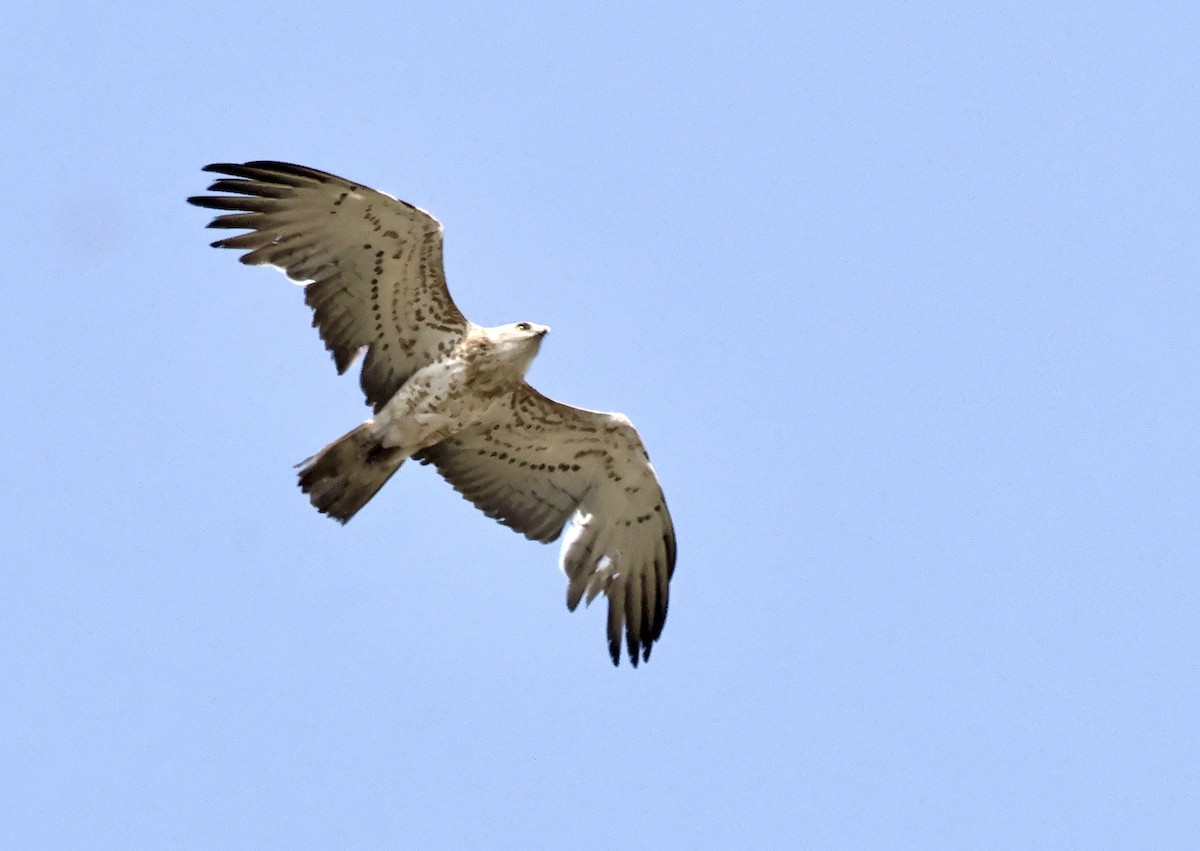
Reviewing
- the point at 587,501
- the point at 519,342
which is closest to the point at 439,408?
the point at 519,342

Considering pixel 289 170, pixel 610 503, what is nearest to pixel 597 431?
pixel 610 503

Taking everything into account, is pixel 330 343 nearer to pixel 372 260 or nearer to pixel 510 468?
A: pixel 372 260

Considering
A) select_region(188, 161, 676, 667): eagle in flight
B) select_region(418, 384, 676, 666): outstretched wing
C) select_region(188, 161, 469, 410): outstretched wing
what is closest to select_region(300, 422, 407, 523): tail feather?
select_region(188, 161, 676, 667): eagle in flight

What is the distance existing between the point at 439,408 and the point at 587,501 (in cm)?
163

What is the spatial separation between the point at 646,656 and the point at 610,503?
1.25m

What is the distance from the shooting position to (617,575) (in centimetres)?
1647

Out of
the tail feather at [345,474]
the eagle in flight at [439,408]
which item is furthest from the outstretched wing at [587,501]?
the tail feather at [345,474]

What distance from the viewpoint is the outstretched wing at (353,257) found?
49.9ft

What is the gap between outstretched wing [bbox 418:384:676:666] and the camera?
1625 cm

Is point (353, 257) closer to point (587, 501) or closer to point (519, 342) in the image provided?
point (519, 342)

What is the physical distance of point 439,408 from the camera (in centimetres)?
1560

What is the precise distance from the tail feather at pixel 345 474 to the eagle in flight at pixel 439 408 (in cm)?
1

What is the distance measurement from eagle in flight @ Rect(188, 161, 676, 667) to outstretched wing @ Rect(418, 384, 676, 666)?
11 mm

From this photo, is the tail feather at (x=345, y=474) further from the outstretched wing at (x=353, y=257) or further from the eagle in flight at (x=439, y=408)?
the outstretched wing at (x=353, y=257)
